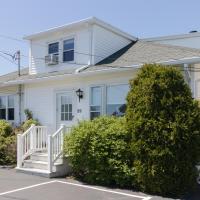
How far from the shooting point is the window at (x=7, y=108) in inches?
715

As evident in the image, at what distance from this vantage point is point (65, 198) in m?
8.47

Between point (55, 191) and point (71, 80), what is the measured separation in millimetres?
6705

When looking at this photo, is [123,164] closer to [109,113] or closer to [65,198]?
[65,198]

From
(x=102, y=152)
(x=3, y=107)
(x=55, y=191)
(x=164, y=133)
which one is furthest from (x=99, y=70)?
(x=3, y=107)

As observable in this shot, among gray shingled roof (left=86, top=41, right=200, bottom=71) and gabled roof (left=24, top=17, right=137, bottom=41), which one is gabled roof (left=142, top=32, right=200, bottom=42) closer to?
gabled roof (left=24, top=17, right=137, bottom=41)

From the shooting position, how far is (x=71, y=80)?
15047 mm

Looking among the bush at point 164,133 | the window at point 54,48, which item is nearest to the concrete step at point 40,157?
the bush at point 164,133

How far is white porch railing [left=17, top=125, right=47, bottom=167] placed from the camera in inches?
495

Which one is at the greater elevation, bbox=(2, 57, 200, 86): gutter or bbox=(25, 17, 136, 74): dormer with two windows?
bbox=(25, 17, 136, 74): dormer with two windows

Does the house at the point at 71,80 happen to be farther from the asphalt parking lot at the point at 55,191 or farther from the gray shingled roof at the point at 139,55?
Result: the asphalt parking lot at the point at 55,191

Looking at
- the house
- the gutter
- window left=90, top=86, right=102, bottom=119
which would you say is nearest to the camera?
the gutter

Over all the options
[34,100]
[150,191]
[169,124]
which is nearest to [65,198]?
[150,191]

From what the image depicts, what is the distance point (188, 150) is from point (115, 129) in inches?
83.7

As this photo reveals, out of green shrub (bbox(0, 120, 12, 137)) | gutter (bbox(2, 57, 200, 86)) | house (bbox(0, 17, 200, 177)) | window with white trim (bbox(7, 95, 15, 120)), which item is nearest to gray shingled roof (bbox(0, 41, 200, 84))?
house (bbox(0, 17, 200, 177))
